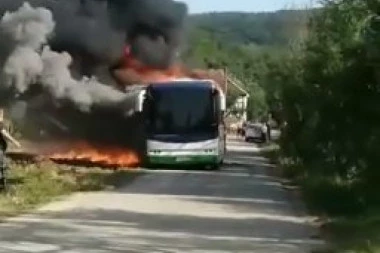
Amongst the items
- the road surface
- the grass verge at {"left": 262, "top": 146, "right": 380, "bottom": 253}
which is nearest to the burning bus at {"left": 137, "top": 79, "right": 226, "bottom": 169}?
the grass verge at {"left": 262, "top": 146, "right": 380, "bottom": 253}

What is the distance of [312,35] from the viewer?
29.7 m

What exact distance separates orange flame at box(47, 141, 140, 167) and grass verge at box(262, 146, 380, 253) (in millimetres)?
10611

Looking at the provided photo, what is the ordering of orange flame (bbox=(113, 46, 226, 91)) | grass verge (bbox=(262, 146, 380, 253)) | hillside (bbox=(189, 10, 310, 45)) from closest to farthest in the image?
grass verge (bbox=(262, 146, 380, 253)), orange flame (bbox=(113, 46, 226, 91)), hillside (bbox=(189, 10, 310, 45))

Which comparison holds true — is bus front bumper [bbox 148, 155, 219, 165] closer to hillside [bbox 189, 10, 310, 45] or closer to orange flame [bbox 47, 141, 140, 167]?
orange flame [bbox 47, 141, 140, 167]

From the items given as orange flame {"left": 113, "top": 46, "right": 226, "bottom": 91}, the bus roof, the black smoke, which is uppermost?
the black smoke

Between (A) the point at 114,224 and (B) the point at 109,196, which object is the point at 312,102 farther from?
(A) the point at 114,224

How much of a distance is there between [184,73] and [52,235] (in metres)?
26.8

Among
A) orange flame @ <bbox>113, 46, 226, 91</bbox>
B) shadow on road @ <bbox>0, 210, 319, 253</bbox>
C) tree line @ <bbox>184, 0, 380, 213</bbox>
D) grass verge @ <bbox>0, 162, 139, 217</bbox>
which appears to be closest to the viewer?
shadow on road @ <bbox>0, 210, 319, 253</bbox>

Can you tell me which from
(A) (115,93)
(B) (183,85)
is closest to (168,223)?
(A) (115,93)

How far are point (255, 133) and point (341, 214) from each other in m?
68.9

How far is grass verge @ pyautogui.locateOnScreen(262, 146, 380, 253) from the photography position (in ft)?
48.3

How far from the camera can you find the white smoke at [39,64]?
33.9 m

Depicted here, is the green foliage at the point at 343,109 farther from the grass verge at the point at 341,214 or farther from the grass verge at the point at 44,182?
the grass verge at the point at 44,182

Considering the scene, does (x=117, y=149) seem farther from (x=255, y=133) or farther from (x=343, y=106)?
(x=255, y=133)
